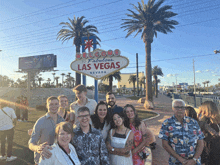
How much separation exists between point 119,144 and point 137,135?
0.46m

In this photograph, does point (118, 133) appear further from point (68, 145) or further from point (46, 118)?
point (46, 118)

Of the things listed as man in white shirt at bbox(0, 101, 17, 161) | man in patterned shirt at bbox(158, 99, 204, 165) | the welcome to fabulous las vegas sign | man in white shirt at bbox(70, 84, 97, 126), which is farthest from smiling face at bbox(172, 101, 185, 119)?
man in white shirt at bbox(0, 101, 17, 161)

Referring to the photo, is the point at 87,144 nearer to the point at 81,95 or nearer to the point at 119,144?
the point at 119,144

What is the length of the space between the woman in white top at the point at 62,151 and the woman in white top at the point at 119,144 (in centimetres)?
75

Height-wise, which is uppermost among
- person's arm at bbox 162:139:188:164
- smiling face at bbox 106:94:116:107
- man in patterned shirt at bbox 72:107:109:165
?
smiling face at bbox 106:94:116:107

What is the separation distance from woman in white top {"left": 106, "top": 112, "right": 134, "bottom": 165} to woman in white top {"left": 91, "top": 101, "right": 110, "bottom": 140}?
152mm

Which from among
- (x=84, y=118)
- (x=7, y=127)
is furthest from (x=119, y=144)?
(x=7, y=127)

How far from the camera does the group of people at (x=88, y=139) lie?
1.86m

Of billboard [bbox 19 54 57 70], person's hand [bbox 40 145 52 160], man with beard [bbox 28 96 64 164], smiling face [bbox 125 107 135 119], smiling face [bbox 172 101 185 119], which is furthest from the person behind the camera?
billboard [bbox 19 54 57 70]

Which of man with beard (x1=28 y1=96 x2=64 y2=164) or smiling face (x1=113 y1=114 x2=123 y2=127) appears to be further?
smiling face (x1=113 y1=114 x2=123 y2=127)

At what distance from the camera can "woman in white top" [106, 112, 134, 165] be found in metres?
2.40

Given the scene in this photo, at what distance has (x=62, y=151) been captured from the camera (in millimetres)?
1818

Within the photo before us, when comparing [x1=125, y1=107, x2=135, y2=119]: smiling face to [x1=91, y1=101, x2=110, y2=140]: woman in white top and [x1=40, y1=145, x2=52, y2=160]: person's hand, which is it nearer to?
[x1=91, y1=101, x2=110, y2=140]: woman in white top

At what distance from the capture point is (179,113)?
251cm
